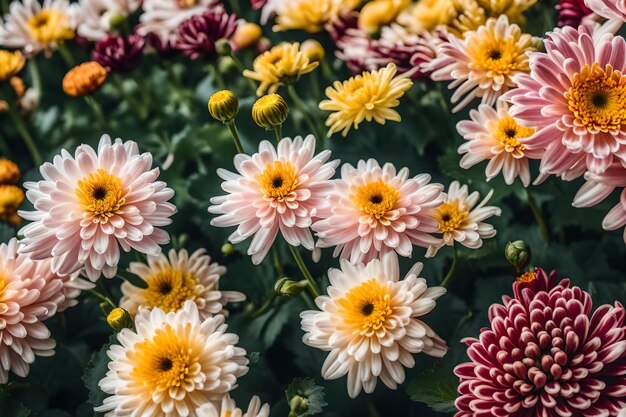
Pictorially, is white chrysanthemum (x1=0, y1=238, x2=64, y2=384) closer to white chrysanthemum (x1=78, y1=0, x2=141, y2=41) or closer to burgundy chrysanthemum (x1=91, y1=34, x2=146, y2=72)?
burgundy chrysanthemum (x1=91, y1=34, x2=146, y2=72)

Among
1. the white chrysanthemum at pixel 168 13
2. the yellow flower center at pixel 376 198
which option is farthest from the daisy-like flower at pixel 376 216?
the white chrysanthemum at pixel 168 13

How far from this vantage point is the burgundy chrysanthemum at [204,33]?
3.21 feet

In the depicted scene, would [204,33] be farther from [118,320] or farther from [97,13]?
[118,320]

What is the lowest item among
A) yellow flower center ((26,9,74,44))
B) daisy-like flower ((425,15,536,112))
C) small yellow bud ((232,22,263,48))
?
yellow flower center ((26,9,74,44))

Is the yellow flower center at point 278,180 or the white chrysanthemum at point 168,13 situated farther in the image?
the white chrysanthemum at point 168,13

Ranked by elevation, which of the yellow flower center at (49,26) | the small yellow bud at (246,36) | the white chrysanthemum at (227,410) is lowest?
the white chrysanthemum at (227,410)

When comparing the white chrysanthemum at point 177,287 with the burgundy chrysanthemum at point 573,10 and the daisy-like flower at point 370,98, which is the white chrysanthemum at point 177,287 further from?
the burgundy chrysanthemum at point 573,10

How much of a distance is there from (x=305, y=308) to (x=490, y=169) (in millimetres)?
276

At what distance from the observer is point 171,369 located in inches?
25.0

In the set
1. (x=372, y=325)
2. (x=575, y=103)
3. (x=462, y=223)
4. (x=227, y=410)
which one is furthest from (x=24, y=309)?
(x=575, y=103)

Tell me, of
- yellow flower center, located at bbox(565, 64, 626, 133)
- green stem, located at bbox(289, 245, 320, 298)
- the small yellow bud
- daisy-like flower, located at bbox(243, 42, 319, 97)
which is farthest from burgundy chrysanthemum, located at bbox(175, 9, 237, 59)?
yellow flower center, located at bbox(565, 64, 626, 133)

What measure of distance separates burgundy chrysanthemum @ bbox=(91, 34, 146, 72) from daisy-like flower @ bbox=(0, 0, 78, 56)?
0.51ft

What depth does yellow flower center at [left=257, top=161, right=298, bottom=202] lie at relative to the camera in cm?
69

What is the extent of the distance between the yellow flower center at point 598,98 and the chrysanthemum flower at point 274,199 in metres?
0.24
